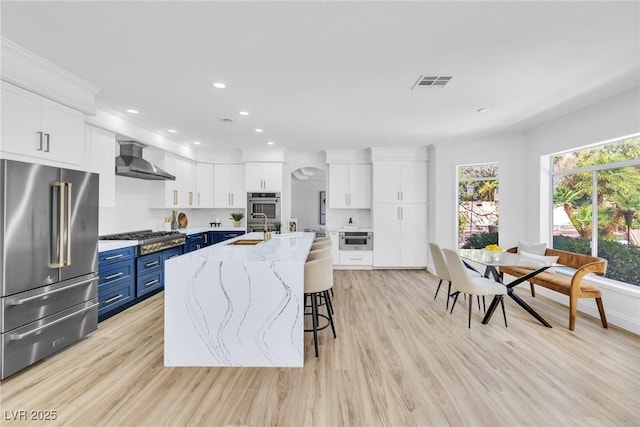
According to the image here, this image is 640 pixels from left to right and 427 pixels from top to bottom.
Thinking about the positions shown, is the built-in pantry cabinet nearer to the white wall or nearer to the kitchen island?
the white wall

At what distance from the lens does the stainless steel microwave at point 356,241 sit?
20.7 ft

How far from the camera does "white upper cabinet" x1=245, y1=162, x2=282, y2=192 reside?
6328mm

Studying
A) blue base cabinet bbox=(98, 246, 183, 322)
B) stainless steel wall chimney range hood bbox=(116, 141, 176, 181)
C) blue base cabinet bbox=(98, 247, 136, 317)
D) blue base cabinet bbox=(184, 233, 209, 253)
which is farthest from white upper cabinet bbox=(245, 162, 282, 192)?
blue base cabinet bbox=(98, 247, 136, 317)

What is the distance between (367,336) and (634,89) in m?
3.81

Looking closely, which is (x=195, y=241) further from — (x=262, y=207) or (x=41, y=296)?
(x=41, y=296)

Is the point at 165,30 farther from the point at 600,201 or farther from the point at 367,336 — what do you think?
the point at 600,201

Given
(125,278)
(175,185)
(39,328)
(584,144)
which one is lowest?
(39,328)

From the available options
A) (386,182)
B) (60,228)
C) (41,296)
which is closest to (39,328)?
(41,296)

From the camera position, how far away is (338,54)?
249cm

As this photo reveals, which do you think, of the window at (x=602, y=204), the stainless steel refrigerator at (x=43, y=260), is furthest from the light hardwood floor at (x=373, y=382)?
the window at (x=602, y=204)

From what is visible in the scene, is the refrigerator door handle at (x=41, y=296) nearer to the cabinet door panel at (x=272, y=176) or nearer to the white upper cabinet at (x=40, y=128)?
the white upper cabinet at (x=40, y=128)

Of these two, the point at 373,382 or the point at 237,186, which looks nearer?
the point at 373,382

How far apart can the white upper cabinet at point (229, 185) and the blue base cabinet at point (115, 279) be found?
272cm

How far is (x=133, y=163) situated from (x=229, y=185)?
7.47 ft
